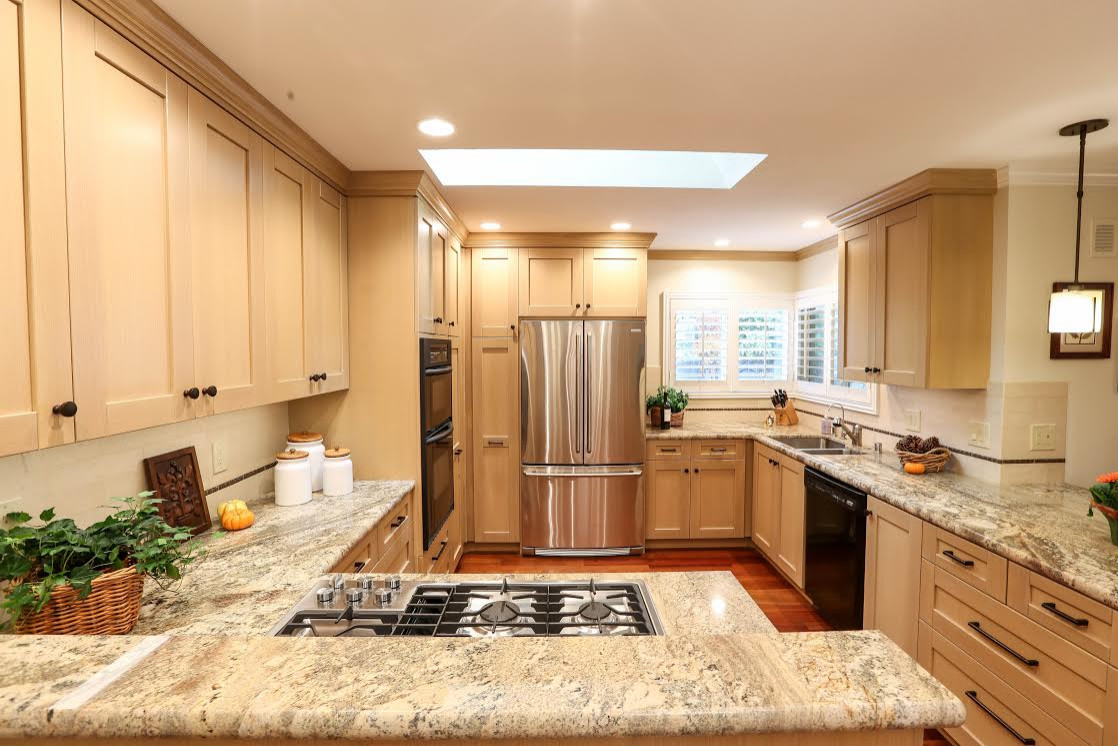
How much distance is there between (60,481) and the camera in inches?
57.7

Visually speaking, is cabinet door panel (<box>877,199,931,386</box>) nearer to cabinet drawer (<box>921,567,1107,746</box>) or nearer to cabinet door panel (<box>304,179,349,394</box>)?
cabinet drawer (<box>921,567,1107,746</box>)

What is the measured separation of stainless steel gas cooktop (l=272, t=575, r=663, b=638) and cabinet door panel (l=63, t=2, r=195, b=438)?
0.65 metres

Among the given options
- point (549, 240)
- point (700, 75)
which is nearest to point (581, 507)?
point (549, 240)

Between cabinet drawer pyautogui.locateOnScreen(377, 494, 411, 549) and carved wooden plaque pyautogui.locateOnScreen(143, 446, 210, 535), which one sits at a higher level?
carved wooden plaque pyautogui.locateOnScreen(143, 446, 210, 535)

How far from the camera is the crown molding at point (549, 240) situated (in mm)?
4027

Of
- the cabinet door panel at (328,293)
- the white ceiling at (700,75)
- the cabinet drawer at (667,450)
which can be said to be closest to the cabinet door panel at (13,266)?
the white ceiling at (700,75)

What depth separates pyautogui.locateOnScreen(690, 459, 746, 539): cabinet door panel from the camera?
4223 millimetres

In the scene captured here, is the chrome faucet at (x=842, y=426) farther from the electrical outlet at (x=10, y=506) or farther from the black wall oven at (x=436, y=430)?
the electrical outlet at (x=10, y=506)

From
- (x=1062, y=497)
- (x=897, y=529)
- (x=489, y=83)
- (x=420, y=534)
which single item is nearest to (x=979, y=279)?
(x=1062, y=497)

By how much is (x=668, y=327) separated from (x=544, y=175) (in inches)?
87.5

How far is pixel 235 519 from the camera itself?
1981 mm

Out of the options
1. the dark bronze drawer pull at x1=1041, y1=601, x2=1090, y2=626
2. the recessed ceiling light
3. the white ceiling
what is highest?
the recessed ceiling light

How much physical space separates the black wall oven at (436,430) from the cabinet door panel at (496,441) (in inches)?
23.5

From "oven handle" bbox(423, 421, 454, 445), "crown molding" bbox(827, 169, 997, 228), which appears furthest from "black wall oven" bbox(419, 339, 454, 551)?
"crown molding" bbox(827, 169, 997, 228)
